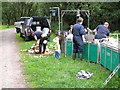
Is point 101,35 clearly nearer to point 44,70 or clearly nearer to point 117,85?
point 44,70

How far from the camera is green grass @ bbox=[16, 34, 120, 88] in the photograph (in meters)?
8.37

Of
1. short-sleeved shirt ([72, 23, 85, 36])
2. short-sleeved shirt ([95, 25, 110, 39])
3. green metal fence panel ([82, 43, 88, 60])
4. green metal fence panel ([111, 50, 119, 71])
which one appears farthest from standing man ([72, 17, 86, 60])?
green metal fence panel ([111, 50, 119, 71])

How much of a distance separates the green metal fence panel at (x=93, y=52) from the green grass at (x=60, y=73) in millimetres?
244

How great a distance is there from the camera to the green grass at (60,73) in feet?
27.5

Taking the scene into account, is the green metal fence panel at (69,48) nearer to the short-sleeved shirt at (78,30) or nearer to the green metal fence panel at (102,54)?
the short-sleeved shirt at (78,30)

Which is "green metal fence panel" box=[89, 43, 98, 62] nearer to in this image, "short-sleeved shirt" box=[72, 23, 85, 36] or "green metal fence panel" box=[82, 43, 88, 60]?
"green metal fence panel" box=[82, 43, 88, 60]

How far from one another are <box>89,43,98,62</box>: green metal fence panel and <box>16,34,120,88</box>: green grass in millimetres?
244

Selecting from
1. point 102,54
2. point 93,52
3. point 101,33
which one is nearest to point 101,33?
point 101,33

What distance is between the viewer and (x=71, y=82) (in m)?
8.60

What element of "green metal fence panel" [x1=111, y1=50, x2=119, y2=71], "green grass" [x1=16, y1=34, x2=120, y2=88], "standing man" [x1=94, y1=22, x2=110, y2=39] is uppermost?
"standing man" [x1=94, y1=22, x2=110, y2=39]

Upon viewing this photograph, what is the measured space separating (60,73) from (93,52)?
8.20 ft

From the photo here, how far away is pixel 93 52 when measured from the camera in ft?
39.8

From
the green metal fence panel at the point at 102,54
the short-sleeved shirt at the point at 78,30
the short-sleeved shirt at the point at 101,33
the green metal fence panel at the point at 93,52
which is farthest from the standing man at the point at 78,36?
the green metal fence panel at the point at 102,54

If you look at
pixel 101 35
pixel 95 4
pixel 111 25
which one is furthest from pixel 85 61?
pixel 111 25
